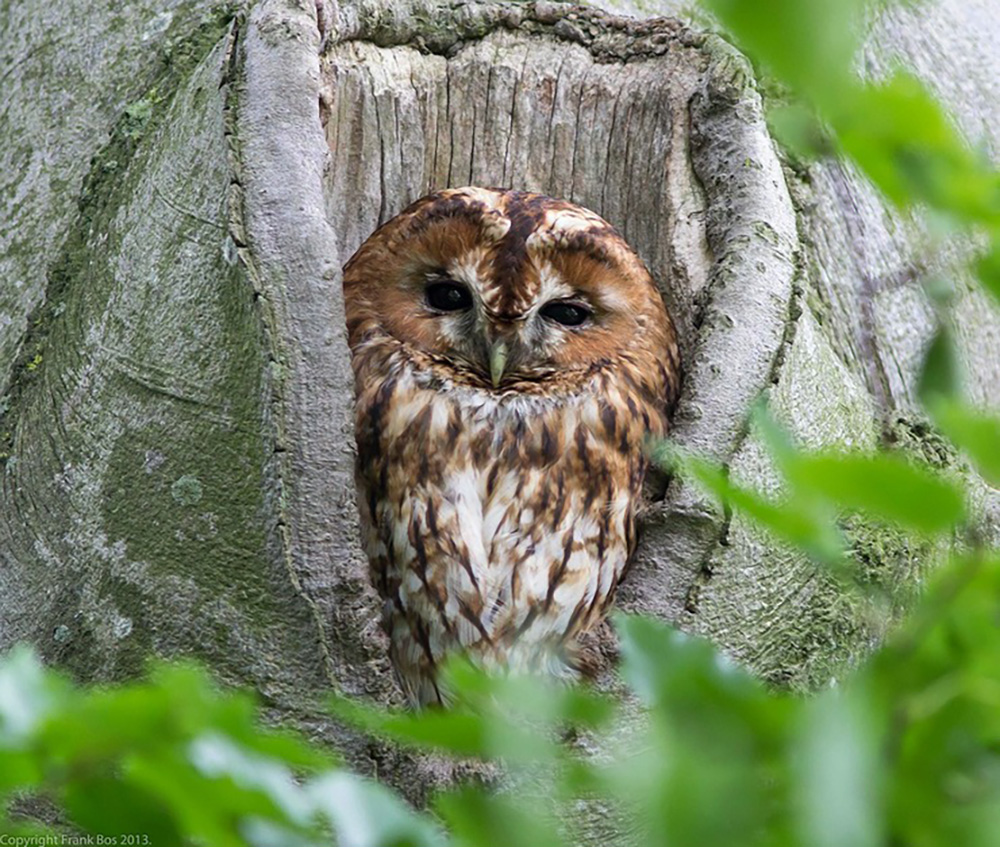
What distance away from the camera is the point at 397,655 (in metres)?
2.19

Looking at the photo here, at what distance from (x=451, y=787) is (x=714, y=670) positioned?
3.77 ft

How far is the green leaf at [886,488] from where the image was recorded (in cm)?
55

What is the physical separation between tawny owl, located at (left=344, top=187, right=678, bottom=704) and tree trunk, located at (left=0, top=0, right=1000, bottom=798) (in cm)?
12

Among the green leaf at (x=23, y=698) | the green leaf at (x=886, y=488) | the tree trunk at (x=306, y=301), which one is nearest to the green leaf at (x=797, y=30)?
the green leaf at (x=886, y=488)

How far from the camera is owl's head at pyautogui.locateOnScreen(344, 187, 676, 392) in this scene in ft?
7.23

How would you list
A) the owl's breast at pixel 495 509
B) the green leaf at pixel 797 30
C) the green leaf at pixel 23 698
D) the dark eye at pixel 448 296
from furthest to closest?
the dark eye at pixel 448 296, the owl's breast at pixel 495 509, the green leaf at pixel 23 698, the green leaf at pixel 797 30

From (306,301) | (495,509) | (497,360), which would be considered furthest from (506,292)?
(306,301)

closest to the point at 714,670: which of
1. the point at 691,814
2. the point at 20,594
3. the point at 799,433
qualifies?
the point at 691,814

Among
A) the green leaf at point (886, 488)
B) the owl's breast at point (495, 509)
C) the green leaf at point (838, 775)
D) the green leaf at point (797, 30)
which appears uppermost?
the green leaf at point (797, 30)

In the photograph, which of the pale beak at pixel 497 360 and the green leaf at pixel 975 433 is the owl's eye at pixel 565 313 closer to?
the pale beak at pixel 497 360

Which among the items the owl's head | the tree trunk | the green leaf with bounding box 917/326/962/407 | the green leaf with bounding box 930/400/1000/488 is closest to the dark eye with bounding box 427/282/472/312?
the owl's head

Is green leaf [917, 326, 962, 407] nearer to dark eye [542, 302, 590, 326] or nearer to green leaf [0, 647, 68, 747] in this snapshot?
green leaf [0, 647, 68, 747]

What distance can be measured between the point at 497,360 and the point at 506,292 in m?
0.11

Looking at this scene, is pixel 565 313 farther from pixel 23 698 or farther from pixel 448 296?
pixel 23 698
